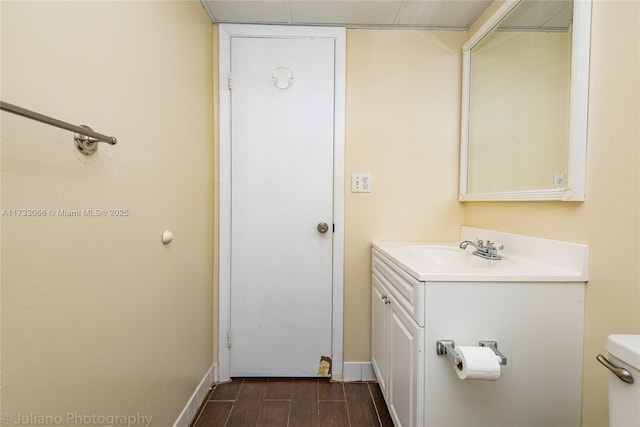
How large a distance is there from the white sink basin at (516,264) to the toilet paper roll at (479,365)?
23 cm

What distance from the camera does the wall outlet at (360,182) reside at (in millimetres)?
1740

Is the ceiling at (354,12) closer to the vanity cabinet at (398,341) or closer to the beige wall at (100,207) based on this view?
the beige wall at (100,207)

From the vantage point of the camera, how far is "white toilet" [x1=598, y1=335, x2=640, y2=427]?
2.06 feet

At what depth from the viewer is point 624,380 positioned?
645mm

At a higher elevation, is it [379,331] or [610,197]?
[610,197]

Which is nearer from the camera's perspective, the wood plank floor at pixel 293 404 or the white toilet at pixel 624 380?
the white toilet at pixel 624 380

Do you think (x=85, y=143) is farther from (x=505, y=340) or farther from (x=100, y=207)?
(x=505, y=340)

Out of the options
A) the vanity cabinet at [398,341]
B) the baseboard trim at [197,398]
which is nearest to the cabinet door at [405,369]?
the vanity cabinet at [398,341]

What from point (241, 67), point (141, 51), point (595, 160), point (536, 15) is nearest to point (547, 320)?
point (595, 160)

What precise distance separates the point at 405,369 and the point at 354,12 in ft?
5.97

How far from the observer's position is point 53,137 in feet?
2.24

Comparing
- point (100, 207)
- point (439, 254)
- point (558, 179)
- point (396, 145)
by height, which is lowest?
point (439, 254)

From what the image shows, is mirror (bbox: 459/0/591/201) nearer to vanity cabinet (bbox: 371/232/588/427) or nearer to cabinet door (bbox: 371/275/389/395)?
vanity cabinet (bbox: 371/232/588/427)

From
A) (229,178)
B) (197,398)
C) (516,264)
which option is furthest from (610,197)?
(197,398)
